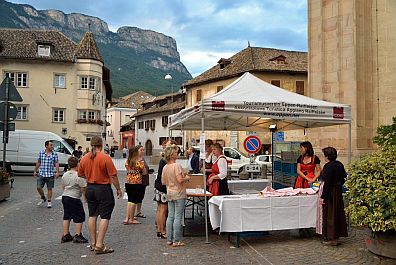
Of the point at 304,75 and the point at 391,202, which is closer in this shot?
the point at 391,202

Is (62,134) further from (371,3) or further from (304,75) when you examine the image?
(371,3)

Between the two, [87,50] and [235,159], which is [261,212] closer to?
[235,159]

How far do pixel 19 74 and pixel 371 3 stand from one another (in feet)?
119

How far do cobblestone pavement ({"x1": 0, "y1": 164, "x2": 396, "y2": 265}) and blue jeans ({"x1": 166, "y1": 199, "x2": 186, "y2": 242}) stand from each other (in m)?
0.24

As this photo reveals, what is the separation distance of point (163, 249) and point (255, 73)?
38619 millimetres

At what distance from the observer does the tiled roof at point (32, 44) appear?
1754 inches

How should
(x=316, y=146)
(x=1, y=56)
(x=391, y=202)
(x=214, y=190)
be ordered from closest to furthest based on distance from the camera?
(x=391, y=202), (x=214, y=190), (x=316, y=146), (x=1, y=56)

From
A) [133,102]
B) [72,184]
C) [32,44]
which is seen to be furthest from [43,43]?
[133,102]

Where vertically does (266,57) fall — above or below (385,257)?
above

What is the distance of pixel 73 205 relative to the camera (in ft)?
27.8

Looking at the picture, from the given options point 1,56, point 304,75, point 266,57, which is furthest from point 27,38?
point 304,75

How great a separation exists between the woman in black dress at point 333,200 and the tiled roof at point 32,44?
40623 millimetres

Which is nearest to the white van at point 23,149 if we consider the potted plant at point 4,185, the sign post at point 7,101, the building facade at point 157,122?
the potted plant at point 4,185

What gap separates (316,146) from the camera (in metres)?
18.4
